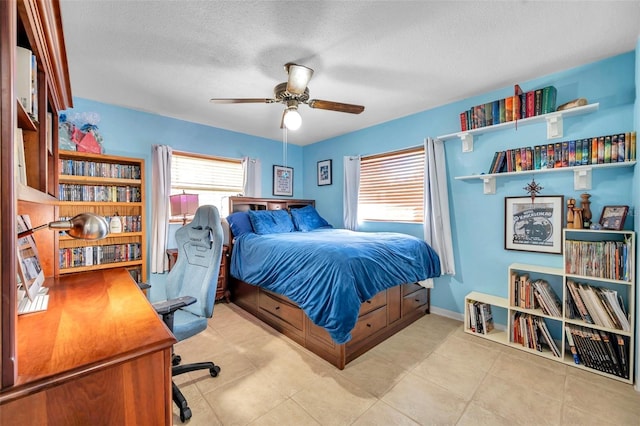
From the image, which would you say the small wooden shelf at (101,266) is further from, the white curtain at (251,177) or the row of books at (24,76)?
the row of books at (24,76)

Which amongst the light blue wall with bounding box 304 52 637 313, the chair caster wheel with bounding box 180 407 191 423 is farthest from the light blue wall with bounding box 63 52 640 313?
the chair caster wheel with bounding box 180 407 191 423

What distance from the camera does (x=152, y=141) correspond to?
339cm

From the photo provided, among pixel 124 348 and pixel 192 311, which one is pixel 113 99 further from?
pixel 124 348

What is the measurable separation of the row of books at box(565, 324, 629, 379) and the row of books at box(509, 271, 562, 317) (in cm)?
17

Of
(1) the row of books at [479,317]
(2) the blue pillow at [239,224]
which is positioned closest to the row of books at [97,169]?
(2) the blue pillow at [239,224]

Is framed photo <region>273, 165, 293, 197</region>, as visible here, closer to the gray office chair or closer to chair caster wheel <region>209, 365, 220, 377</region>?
the gray office chair

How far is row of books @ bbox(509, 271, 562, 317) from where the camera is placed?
7.47 feet

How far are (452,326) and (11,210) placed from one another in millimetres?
3298

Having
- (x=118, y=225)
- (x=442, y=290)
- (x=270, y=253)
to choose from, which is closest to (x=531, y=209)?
(x=442, y=290)

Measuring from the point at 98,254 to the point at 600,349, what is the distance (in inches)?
180

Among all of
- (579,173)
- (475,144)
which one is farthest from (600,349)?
(475,144)

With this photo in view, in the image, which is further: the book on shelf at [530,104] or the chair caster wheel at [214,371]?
the book on shelf at [530,104]

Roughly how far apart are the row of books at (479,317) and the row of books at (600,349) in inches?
23.4

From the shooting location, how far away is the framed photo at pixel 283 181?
15.2ft
